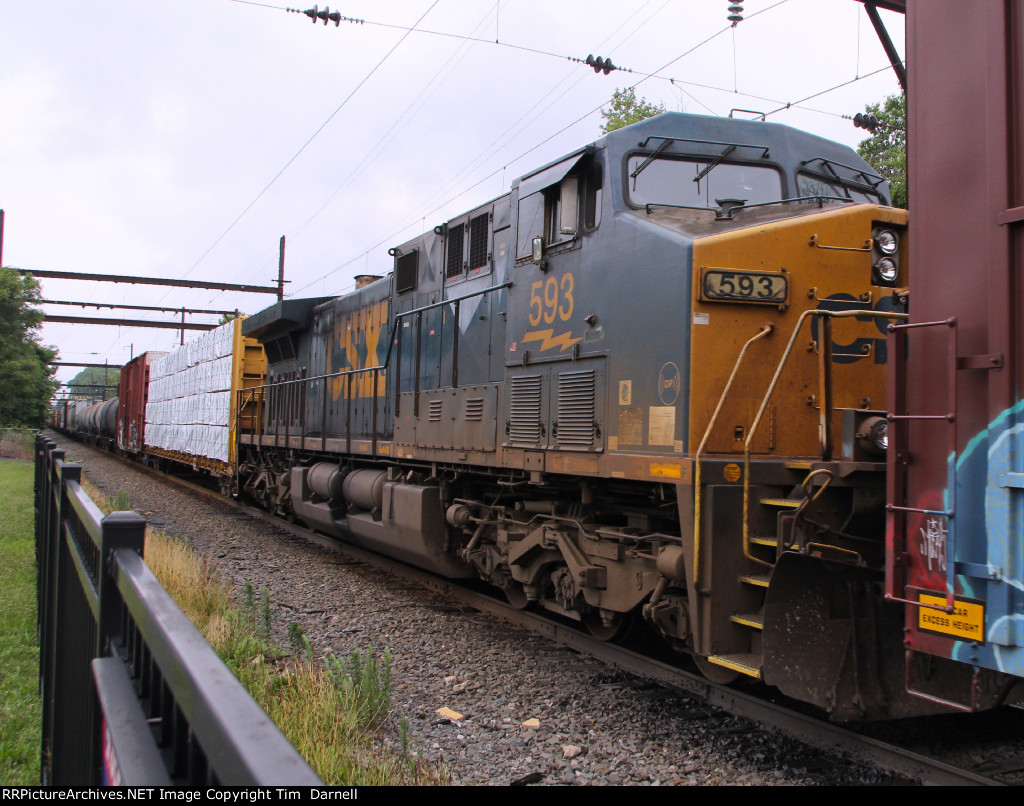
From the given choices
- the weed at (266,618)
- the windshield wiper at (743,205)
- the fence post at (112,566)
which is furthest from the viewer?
the weed at (266,618)

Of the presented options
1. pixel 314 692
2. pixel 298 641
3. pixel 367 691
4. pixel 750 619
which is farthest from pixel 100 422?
pixel 750 619

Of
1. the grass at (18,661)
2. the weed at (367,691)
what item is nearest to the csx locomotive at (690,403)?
the weed at (367,691)

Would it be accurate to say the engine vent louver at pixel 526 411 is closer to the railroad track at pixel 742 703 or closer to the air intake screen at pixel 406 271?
the railroad track at pixel 742 703

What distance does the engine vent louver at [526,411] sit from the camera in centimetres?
634

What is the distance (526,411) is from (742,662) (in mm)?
2760

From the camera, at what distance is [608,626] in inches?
235

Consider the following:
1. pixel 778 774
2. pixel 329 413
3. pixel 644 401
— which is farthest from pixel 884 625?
pixel 329 413

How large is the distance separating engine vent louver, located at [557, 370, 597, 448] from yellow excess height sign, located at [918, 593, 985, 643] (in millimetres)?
2612

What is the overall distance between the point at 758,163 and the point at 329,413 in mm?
8006

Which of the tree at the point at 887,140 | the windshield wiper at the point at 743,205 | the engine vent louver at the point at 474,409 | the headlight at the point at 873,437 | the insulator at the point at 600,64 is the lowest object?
the headlight at the point at 873,437

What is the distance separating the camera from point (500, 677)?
19.0ft

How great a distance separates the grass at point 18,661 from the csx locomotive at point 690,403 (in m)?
3.47

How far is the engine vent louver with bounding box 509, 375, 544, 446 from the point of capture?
634 centimetres
